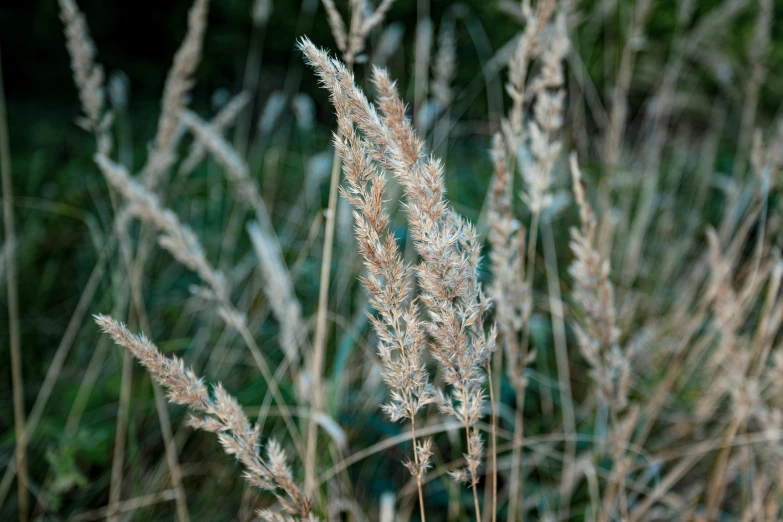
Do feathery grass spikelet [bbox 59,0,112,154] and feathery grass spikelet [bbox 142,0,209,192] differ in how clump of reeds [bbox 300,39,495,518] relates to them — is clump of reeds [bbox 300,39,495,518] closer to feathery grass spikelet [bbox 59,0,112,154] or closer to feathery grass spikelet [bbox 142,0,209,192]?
feathery grass spikelet [bbox 142,0,209,192]

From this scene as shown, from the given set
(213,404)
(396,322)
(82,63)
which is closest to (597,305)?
(396,322)

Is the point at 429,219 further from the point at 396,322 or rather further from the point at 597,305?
the point at 597,305

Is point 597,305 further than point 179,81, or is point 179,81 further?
point 179,81

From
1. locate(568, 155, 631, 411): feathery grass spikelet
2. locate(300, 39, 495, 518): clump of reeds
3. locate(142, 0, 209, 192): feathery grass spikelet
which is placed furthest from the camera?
locate(142, 0, 209, 192): feathery grass spikelet

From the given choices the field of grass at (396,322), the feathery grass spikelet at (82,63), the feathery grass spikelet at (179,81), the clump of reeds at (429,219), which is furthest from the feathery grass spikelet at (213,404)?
the feathery grass spikelet at (82,63)

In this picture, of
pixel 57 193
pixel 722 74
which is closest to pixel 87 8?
pixel 57 193

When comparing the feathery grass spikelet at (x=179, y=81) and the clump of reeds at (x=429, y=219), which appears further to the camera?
the feathery grass spikelet at (x=179, y=81)

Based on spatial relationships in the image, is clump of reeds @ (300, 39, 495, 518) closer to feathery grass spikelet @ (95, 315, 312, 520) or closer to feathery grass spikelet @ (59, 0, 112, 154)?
feathery grass spikelet @ (95, 315, 312, 520)

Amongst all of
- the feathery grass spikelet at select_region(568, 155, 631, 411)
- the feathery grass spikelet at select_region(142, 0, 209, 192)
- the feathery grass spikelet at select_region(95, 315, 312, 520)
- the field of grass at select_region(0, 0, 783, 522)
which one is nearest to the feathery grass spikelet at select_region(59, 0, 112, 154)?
the field of grass at select_region(0, 0, 783, 522)

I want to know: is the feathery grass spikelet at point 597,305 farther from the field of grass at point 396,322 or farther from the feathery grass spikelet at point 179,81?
the feathery grass spikelet at point 179,81

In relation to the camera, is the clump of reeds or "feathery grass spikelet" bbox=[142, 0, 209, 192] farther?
"feathery grass spikelet" bbox=[142, 0, 209, 192]

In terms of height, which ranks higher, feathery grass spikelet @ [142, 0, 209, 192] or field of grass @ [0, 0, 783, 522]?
feathery grass spikelet @ [142, 0, 209, 192]

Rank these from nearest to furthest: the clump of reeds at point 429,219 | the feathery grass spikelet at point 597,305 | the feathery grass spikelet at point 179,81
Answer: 1. the clump of reeds at point 429,219
2. the feathery grass spikelet at point 597,305
3. the feathery grass spikelet at point 179,81

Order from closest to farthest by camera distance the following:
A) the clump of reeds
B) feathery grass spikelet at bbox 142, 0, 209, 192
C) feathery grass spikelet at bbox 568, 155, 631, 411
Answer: the clump of reeds → feathery grass spikelet at bbox 568, 155, 631, 411 → feathery grass spikelet at bbox 142, 0, 209, 192
